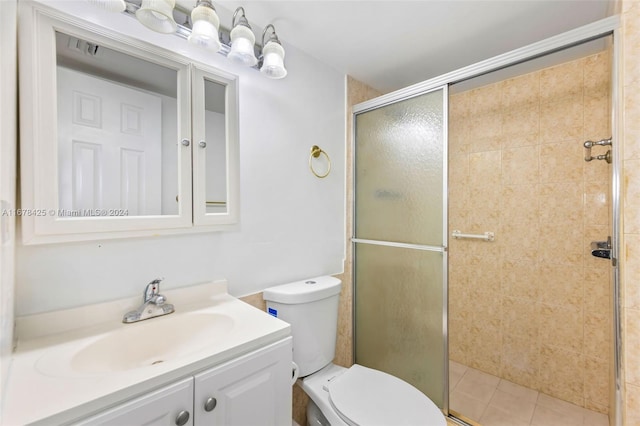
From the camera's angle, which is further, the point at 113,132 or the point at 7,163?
the point at 113,132

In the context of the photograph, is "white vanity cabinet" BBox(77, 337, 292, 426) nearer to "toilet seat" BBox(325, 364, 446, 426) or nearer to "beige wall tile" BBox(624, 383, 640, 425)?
"toilet seat" BBox(325, 364, 446, 426)

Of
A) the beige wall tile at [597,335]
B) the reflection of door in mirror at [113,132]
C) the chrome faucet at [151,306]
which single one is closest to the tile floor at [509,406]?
the beige wall tile at [597,335]

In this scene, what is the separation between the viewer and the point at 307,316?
1.37m

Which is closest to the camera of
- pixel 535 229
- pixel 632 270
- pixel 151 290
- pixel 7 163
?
pixel 7 163

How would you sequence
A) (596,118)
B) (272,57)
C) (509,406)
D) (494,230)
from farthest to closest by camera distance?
(494,230) < (509,406) < (596,118) < (272,57)

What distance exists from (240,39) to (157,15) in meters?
0.31

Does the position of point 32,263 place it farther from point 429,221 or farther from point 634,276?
point 634,276

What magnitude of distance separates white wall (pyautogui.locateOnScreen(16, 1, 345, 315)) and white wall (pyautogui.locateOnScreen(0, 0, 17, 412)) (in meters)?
0.16

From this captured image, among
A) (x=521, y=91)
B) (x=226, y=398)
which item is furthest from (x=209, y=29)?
(x=521, y=91)

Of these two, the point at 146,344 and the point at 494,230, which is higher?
the point at 494,230

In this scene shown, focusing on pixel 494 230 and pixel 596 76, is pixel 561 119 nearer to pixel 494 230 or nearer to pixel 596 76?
pixel 596 76

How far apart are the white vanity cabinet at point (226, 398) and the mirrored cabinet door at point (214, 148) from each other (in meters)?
0.60

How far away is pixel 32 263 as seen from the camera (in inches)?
33.7

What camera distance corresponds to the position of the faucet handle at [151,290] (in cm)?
102
